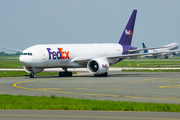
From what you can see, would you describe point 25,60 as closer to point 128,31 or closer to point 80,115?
point 128,31

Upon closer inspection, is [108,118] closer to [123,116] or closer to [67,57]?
[123,116]

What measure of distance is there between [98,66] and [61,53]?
5.17 m

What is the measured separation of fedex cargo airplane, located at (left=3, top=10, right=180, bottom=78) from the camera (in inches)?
1618

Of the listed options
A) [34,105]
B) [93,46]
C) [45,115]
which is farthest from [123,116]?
[93,46]

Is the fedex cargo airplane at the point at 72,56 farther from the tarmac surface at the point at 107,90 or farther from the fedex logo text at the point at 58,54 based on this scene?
the tarmac surface at the point at 107,90

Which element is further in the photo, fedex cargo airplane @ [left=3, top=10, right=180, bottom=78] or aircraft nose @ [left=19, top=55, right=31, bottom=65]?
fedex cargo airplane @ [left=3, top=10, right=180, bottom=78]

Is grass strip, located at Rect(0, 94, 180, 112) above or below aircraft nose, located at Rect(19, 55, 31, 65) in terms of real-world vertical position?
below

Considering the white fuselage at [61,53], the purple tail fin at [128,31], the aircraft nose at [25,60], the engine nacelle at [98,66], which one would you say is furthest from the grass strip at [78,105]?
the purple tail fin at [128,31]

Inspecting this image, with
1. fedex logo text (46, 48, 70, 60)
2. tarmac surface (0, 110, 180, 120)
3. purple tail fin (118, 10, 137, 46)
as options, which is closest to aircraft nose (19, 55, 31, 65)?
fedex logo text (46, 48, 70, 60)

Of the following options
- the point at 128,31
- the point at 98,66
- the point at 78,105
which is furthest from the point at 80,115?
the point at 128,31

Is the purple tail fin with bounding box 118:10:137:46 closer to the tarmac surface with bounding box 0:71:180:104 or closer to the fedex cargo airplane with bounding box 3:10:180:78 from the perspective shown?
the fedex cargo airplane with bounding box 3:10:180:78

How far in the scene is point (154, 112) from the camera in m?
15.4

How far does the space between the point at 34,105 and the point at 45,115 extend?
3060 millimetres

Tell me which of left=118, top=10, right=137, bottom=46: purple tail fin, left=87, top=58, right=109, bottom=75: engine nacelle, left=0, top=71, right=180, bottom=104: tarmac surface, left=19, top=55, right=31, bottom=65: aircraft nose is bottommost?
left=0, top=71, right=180, bottom=104: tarmac surface
